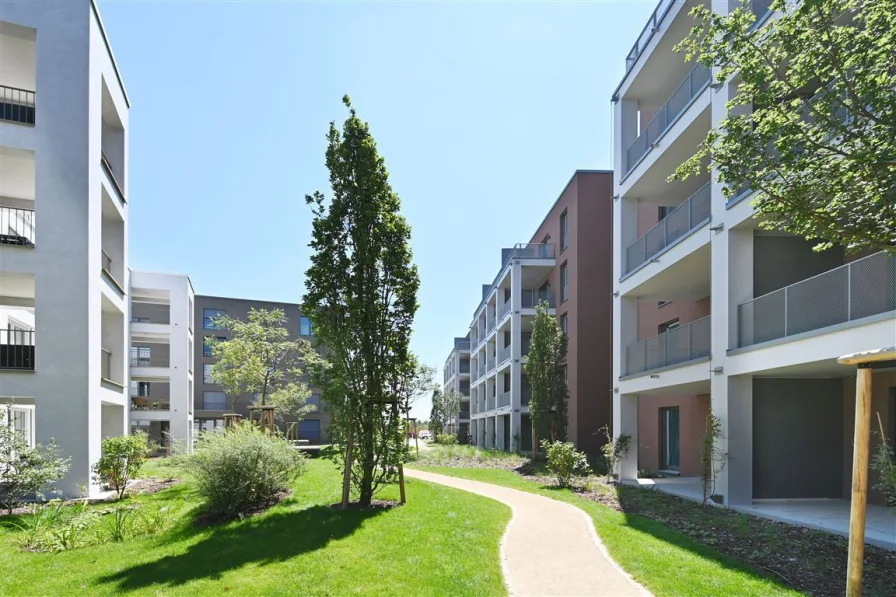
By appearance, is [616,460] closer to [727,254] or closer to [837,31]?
[727,254]

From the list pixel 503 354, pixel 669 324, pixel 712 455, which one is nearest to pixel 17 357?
pixel 712 455

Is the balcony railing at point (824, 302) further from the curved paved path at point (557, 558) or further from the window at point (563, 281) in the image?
the window at point (563, 281)

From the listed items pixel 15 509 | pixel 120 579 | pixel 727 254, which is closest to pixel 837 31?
pixel 727 254

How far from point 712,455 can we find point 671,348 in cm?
407

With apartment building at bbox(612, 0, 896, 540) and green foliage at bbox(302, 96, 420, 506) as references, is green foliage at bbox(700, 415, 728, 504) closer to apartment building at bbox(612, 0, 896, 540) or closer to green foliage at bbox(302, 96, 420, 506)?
apartment building at bbox(612, 0, 896, 540)

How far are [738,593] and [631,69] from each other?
15.5 m

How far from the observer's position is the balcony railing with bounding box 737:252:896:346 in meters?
8.44

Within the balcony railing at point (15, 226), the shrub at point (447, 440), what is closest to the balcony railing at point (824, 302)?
the balcony railing at point (15, 226)

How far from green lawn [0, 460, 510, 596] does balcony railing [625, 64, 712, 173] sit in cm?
1102

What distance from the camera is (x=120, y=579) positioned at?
20.9ft

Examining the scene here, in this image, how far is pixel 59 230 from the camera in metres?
13.3

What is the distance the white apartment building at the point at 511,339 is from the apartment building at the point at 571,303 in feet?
0.19

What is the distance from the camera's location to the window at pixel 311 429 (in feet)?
175

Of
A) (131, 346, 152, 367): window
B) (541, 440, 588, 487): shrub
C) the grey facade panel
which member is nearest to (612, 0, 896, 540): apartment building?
the grey facade panel
